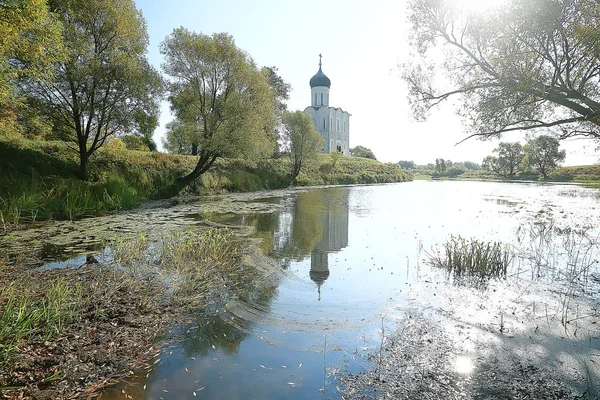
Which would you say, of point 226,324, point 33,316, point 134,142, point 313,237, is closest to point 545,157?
point 134,142

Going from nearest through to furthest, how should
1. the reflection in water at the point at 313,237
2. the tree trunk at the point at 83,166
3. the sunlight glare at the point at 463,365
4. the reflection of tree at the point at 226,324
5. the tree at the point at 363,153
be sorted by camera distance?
the sunlight glare at the point at 463,365, the reflection of tree at the point at 226,324, the reflection in water at the point at 313,237, the tree trunk at the point at 83,166, the tree at the point at 363,153

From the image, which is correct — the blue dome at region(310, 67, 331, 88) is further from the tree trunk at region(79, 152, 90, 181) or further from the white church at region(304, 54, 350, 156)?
the tree trunk at region(79, 152, 90, 181)

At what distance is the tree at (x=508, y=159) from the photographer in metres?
84.4

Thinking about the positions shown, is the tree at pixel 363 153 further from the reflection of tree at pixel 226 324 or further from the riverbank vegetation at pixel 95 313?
the reflection of tree at pixel 226 324

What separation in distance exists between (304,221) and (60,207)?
31.2 feet

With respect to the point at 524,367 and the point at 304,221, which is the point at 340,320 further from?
the point at 304,221

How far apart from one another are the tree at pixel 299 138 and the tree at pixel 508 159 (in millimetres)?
67006

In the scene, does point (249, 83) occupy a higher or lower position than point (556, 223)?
higher

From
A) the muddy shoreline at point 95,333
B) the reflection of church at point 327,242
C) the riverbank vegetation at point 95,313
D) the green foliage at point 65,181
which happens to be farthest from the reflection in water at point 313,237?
the green foliage at point 65,181

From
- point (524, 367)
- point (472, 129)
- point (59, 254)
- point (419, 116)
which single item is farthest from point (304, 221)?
point (524, 367)

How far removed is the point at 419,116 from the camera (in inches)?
485

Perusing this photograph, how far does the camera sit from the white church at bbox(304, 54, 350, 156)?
71.8 metres

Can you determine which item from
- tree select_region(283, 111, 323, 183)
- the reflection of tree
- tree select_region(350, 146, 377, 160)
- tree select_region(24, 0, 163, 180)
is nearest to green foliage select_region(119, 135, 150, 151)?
tree select_region(283, 111, 323, 183)

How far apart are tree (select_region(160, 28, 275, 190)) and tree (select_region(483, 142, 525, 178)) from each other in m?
83.0
